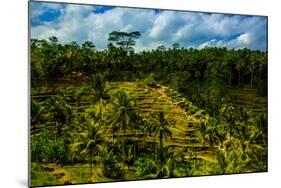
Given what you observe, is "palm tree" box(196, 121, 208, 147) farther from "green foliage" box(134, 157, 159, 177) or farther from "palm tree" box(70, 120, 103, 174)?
"palm tree" box(70, 120, 103, 174)

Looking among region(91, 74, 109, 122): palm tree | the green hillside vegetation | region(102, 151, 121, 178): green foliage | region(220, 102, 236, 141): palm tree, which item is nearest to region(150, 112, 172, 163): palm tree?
the green hillside vegetation

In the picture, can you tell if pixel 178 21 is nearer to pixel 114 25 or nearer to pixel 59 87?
pixel 114 25

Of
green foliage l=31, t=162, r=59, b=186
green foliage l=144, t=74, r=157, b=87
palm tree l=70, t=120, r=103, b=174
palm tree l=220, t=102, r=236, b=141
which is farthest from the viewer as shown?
palm tree l=220, t=102, r=236, b=141

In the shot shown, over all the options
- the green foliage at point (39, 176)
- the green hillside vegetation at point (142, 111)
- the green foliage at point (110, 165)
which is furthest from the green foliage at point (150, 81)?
the green foliage at point (39, 176)

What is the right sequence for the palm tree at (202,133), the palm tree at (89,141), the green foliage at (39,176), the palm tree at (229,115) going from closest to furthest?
the green foliage at (39,176)
the palm tree at (89,141)
the palm tree at (202,133)
the palm tree at (229,115)

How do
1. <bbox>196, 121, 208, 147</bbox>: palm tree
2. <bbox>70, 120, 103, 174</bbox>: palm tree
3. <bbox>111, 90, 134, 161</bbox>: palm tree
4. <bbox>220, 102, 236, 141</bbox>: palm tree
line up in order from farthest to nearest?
<bbox>220, 102, 236, 141</bbox>: palm tree → <bbox>196, 121, 208, 147</bbox>: palm tree → <bbox>111, 90, 134, 161</bbox>: palm tree → <bbox>70, 120, 103, 174</bbox>: palm tree

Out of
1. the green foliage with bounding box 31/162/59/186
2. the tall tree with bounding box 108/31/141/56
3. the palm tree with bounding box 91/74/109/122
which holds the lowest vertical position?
the green foliage with bounding box 31/162/59/186

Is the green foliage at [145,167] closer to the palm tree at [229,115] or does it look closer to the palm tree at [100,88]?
the palm tree at [100,88]
